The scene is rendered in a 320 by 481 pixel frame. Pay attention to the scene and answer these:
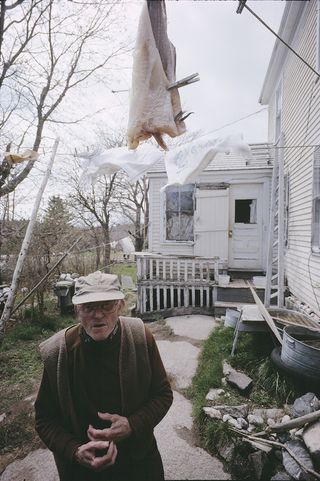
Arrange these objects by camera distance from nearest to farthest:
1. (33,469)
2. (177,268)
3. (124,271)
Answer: (33,469) → (177,268) → (124,271)

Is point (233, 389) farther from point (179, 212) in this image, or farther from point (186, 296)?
point (179, 212)

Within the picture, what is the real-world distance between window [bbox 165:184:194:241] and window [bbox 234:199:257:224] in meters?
1.62

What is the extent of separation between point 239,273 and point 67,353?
8095mm

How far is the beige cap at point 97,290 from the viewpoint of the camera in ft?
5.80

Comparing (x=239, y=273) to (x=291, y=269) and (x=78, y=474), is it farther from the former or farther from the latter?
(x=78, y=474)

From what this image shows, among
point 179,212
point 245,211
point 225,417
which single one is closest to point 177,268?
point 179,212

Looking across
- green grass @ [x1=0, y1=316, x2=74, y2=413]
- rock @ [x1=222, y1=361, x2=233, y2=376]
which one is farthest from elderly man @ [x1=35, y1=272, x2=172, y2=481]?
green grass @ [x1=0, y1=316, x2=74, y2=413]

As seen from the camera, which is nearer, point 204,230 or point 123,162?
point 123,162

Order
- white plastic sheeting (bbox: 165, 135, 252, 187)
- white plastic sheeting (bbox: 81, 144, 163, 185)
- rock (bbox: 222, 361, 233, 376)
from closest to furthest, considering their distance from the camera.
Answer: white plastic sheeting (bbox: 165, 135, 252, 187)
rock (bbox: 222, 361, 233, 376)
white plastic sheeting (bbox: 81, 144, 163, 185)

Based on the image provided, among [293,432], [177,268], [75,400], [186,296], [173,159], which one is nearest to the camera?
[75,400]

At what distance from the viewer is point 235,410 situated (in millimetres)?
3320

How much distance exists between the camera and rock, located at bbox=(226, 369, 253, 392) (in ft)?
12.4

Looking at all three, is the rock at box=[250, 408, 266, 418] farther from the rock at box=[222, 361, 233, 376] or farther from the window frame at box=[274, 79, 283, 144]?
the window frame at box=[274, 79, 283, 144]

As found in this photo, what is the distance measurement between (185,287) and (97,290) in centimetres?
658
